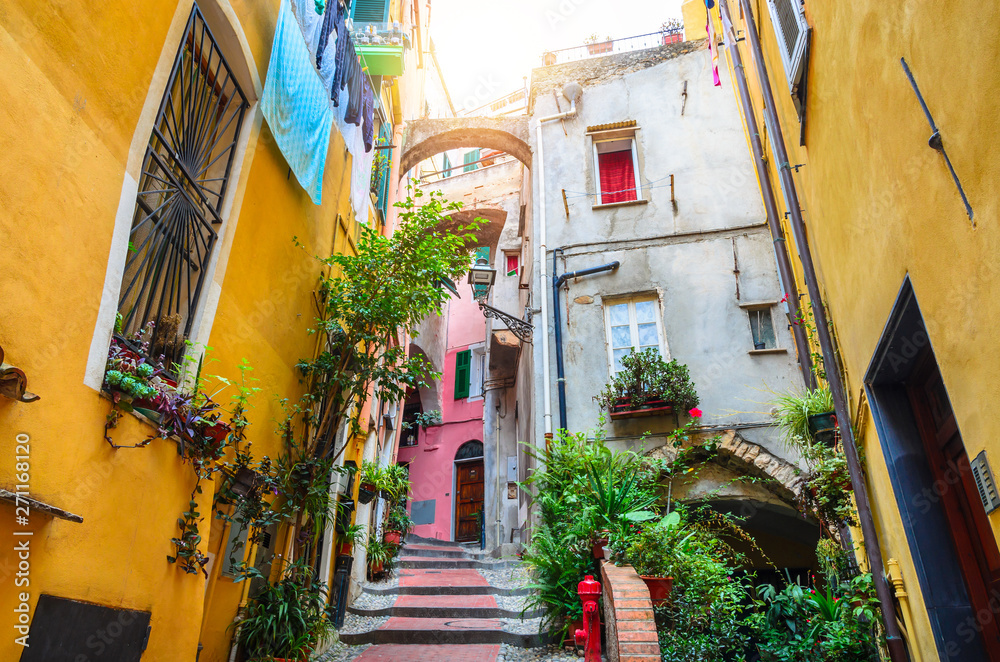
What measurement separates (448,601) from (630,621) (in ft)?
12.7

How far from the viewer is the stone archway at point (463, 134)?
38.8 feet

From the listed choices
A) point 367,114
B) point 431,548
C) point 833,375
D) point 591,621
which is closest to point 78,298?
point 591,621

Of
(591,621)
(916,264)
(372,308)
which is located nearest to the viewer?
(916,264)

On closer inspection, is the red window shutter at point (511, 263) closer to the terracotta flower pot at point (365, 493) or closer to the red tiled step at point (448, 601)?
the terracotta flower pot at point (365, 493)

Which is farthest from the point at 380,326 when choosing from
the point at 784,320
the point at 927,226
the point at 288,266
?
the point at 784,320

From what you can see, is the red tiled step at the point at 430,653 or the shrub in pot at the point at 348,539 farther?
the shrub in pot at the point at 348,539

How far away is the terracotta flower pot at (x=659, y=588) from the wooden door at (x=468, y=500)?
11643 mm

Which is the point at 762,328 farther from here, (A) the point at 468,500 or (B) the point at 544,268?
(A) the point at 468,500

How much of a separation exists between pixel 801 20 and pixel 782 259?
2.84 metres

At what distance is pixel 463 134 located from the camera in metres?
12.0

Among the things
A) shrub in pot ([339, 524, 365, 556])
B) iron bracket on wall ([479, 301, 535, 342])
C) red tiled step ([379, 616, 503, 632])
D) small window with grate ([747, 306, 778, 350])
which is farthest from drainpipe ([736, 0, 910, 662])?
iron bracket on wall ([479, 301, 535, 342])

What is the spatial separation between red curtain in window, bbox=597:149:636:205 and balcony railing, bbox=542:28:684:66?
2.18 meters

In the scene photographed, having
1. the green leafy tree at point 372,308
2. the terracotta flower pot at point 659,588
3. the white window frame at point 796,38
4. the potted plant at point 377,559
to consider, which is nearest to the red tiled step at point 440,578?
the potted plant at point 377,559

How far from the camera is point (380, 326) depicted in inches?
263
